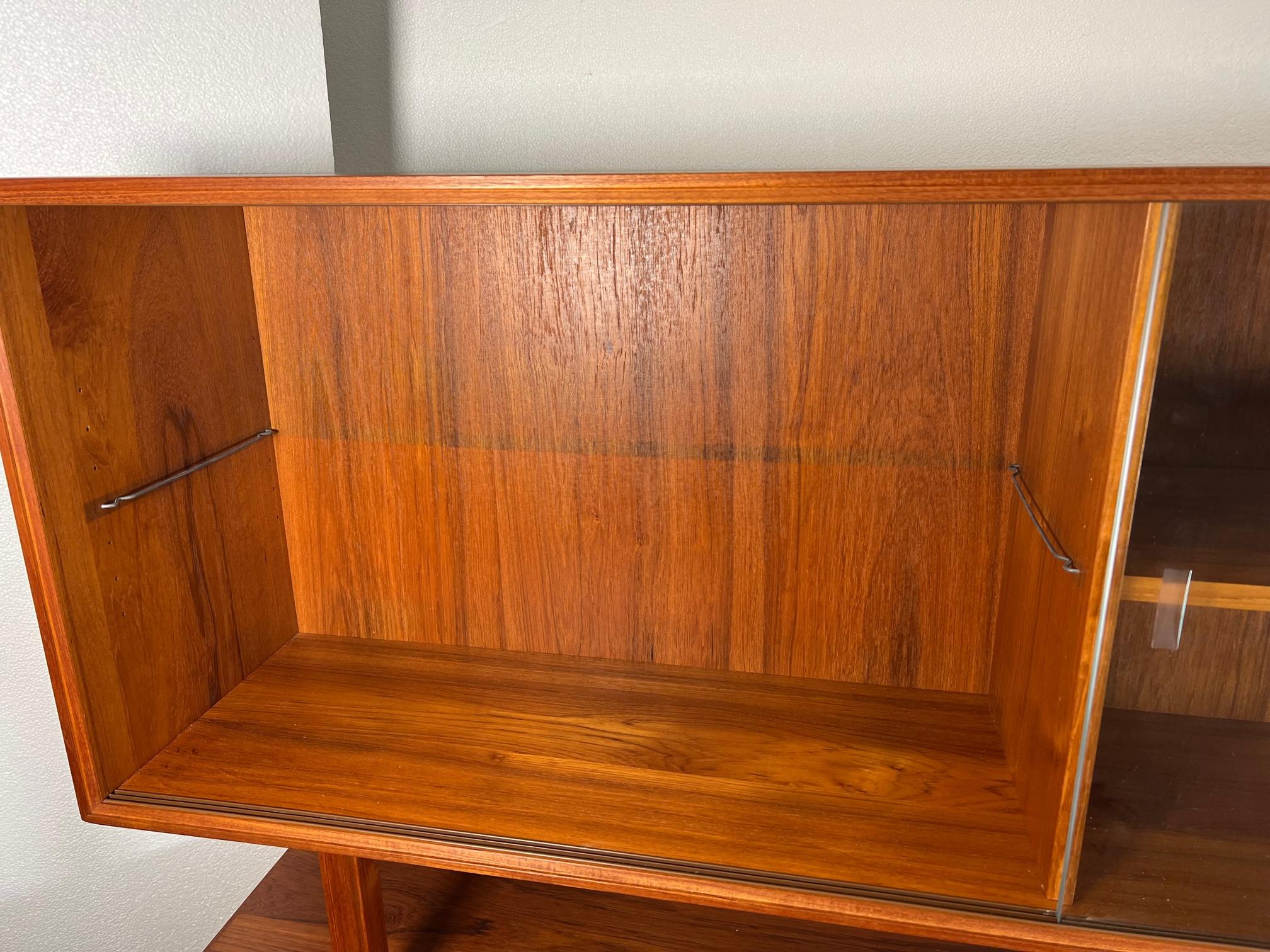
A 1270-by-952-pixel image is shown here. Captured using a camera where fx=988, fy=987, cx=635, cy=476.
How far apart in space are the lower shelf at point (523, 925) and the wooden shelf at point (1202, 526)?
0.60 meters

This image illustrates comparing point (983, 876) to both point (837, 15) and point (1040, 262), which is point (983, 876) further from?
point (837, 15)

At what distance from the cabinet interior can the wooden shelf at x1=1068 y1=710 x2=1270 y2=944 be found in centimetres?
4

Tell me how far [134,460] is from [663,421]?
Answer: 53 cm

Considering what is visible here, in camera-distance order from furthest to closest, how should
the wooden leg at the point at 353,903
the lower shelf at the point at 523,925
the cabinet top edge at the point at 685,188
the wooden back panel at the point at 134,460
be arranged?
the lower shelf at the point at 523,925, the wooden leg at the point at 353,903, the wooden back panel at the point at 134,460, the cabinet top edge at the point at 685,188

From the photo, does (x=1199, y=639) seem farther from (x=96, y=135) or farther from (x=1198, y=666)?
(x=96, y=135)

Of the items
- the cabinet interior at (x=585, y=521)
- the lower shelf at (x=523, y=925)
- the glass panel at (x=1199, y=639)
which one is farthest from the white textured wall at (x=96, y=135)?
the glass panel at (x=1199, y=639)

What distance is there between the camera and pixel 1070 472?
784 millimetres

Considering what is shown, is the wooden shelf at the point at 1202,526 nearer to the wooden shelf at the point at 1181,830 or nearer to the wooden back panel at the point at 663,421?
the wooden shelf at the point at 1181,830

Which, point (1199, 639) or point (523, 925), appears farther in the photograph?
point (523, 925)

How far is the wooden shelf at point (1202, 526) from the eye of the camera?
2.30 ft

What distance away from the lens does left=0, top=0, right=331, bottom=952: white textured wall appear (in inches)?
41.1

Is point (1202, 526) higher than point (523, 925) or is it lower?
higher

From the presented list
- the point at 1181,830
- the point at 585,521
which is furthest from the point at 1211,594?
the point at 585,521


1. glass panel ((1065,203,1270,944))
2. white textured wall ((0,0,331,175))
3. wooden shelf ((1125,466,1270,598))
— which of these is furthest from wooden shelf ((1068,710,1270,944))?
white textured wall ((0,0,331,175))
